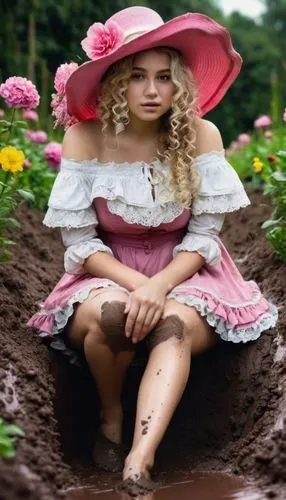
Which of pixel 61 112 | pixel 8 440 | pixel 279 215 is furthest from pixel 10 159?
pixel 8 440

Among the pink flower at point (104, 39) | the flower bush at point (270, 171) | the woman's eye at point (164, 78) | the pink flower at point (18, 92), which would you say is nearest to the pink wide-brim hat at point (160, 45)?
the pink flower at point (104, 39)

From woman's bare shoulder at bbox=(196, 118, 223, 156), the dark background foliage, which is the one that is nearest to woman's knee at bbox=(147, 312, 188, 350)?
woman's bare shoulder at bbox=(196, 118, 223, 156)

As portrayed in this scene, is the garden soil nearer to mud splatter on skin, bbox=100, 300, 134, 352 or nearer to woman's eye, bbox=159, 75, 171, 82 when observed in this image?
mud splatter on skin, bbox=100, 300, 134, 352

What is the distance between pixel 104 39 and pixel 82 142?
0.36 meters

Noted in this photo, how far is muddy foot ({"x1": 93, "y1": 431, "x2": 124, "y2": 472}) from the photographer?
128 inches

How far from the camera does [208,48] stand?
11.5 ft

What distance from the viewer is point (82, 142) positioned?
346 centimetres

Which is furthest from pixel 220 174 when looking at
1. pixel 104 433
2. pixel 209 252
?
pixel 104 433

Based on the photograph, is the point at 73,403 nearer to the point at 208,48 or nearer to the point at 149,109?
the point at 149,109

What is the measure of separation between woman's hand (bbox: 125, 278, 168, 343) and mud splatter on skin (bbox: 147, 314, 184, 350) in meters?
0.02

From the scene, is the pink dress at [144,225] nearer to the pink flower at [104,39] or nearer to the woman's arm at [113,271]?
the woman's arm at [113,271]

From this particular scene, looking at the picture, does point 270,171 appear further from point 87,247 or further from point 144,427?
point 144,427

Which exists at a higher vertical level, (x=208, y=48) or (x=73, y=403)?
(x=208, y=48)

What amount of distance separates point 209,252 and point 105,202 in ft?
1.31
